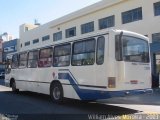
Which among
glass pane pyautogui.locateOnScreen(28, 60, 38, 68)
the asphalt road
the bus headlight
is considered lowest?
the asphalt road

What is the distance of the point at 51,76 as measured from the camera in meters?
13.9

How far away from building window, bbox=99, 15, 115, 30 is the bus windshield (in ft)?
65.1

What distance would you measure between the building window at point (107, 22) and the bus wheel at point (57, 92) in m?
18.9

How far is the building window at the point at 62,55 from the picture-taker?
506 inches

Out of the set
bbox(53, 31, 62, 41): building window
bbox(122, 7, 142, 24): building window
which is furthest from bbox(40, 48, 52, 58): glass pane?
bbox(53, 31, 62, 41): building window

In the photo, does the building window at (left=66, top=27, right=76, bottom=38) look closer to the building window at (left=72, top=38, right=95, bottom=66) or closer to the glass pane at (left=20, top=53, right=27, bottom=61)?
the glass pane at (left=20, top=53, right=27, bottom=61)

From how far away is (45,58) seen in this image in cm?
1461

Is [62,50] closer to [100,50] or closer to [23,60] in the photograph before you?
[100,50]

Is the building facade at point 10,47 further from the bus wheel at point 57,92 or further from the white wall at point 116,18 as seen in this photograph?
the bus wheel at point 57,92

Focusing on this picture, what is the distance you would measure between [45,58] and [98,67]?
4.28 meters

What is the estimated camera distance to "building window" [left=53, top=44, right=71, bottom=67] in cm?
1284

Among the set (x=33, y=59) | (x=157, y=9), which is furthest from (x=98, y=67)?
(x=157, y=9)

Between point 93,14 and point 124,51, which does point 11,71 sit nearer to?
point 124,51

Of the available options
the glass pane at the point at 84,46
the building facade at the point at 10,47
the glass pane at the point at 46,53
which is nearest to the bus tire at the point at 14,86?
the glass pane at the point at 46,53
